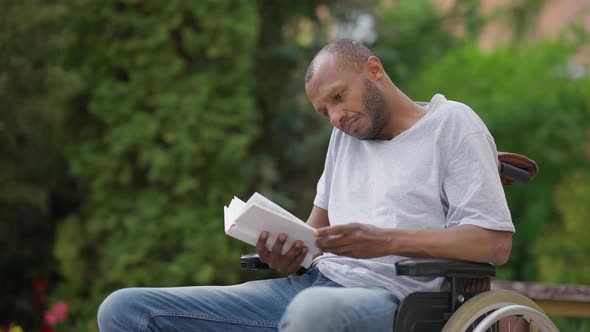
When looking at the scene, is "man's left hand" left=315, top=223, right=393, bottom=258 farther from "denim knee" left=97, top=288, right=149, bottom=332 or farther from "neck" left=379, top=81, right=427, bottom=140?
"denim knee" left=97, top=288, right=149, bottom=332

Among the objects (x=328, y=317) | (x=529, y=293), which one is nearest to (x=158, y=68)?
(x=529, y=293)

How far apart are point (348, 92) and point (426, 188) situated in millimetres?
367

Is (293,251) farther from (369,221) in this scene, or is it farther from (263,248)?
(369,221)

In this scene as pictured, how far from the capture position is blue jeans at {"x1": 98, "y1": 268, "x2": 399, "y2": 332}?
6.50 ft

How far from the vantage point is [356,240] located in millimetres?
2043

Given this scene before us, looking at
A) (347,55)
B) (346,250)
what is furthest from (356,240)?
(347,55)

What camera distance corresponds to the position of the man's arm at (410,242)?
2.04 m

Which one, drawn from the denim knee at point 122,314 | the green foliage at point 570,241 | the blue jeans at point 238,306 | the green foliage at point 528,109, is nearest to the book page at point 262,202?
the blue jeans at point 238,306

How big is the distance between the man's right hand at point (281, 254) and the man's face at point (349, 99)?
368 mm

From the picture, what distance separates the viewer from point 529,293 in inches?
152

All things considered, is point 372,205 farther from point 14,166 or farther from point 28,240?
point 28,240

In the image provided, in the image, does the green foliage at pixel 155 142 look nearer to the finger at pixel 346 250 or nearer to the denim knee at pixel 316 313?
the finger at pixel 346 250

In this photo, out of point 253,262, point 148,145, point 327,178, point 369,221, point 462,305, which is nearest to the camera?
point 462,305

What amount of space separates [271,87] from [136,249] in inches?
77.7
